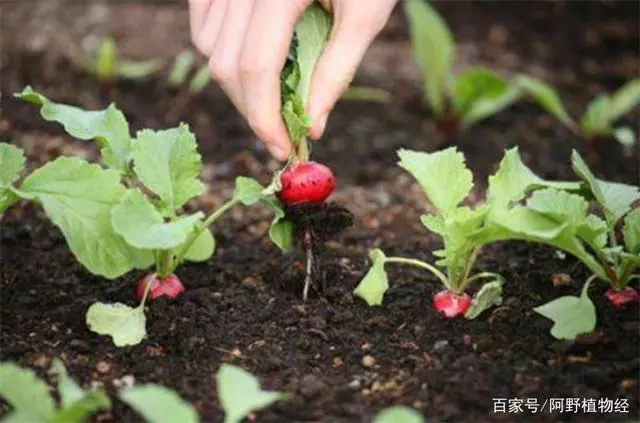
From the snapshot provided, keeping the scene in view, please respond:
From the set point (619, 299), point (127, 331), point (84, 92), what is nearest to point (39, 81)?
point (84, 92)

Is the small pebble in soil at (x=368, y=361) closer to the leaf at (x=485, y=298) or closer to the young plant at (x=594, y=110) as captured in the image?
the leaf at (x=485, y=298)

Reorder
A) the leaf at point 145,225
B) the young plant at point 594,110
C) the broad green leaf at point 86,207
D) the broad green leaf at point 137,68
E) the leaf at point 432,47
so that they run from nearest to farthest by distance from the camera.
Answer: the leaf at point 145,225
the broad green leaf at point 86,207
the young plant at point 594,110
the leaf at point 432,47
the broad green leaf at point 137,68

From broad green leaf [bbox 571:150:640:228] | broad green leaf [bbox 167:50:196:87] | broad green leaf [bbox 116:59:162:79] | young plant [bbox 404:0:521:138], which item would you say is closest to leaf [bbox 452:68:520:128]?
young plant [bbox 404:0:521:138]

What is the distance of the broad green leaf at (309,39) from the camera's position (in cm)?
214

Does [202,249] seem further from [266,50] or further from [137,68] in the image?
[137,68]

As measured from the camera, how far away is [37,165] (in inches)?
116

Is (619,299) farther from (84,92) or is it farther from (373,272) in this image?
(84,92)

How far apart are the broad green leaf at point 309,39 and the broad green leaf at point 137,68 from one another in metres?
1.45

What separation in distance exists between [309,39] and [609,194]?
1.99 feet

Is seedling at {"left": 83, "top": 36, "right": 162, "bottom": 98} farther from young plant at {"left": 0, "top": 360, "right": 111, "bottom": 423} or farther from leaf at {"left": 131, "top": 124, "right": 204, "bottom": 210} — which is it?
young plant at {"left": 0, "top": 360, "right": 111, "bottom": 423}

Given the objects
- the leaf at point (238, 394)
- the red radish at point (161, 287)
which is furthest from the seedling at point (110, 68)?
the leaf at point (238, 394)

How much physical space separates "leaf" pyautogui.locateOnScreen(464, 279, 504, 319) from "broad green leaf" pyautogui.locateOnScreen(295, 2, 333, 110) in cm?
46

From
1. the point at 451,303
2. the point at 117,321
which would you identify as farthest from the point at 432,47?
the point at 117,321

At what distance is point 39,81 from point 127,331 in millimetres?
1756
